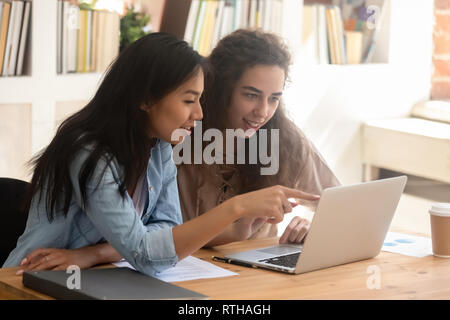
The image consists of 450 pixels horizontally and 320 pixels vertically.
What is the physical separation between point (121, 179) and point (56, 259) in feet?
0.70

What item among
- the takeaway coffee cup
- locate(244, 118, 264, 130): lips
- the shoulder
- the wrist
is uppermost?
locate(244, 118, 264, 130): lips

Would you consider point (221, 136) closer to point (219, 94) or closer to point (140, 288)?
point (219, 94)

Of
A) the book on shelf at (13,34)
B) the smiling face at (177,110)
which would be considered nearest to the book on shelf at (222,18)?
the book on shelf at (13,34)

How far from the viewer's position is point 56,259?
1629mm

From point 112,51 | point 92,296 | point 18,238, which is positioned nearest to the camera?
point 92,296

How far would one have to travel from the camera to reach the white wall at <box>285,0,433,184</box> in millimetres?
3633

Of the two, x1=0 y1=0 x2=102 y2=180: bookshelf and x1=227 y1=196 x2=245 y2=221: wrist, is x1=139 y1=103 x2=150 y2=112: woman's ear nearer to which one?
x1=227 y1=196 x2=245 y2=221: wrist

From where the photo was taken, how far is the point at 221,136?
7.49ft

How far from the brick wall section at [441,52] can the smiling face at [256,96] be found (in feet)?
6.37

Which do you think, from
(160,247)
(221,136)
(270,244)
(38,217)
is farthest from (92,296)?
→ (221,136)

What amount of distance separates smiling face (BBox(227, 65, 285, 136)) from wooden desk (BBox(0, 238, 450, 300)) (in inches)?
21.8

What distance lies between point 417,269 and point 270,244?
385 mm

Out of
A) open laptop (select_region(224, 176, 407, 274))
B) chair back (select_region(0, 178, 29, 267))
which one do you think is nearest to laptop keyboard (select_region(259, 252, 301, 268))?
open laptop (select_region(224, 176, 407, 274))

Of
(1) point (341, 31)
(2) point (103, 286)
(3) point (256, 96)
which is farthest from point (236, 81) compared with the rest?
(1) point (341, 31)
